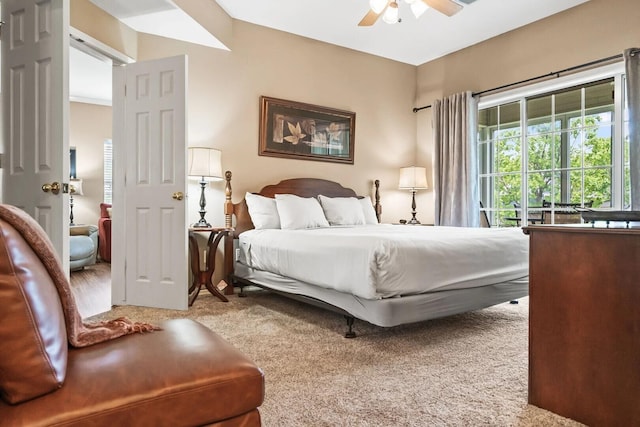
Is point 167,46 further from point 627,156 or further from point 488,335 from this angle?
point 627,156

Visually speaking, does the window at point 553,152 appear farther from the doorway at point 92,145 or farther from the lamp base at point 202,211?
the doorway at point 92,145

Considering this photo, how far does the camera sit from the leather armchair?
254 inches

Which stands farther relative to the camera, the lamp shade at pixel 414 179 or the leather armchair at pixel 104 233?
the leather armchair at pixel 104 233

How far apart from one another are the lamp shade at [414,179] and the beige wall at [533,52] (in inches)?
16.7

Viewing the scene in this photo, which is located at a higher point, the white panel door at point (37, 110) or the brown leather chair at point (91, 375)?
the white panel door at point (37, 110)

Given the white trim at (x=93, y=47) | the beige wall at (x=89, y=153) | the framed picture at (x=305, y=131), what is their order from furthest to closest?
the beige wall at (x=89, y=153) → the framed picture at (x=305, y=131) → the white trim at (x=93, y=47)

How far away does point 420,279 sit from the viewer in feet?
8.23

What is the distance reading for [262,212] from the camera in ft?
13.3

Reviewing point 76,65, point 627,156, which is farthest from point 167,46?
point 627,156

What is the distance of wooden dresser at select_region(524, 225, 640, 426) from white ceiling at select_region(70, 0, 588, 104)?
314cm

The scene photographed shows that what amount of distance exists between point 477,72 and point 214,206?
11.3 feet

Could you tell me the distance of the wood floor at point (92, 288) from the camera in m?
3.53

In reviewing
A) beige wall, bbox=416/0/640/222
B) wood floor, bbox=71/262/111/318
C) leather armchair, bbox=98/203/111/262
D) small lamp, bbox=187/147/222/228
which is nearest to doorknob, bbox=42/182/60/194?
wood floor, bbox=71/262/111/318

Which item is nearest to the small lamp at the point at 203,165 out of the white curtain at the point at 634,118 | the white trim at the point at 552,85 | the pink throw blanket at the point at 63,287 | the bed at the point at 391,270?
the bed at the point at 391,270
